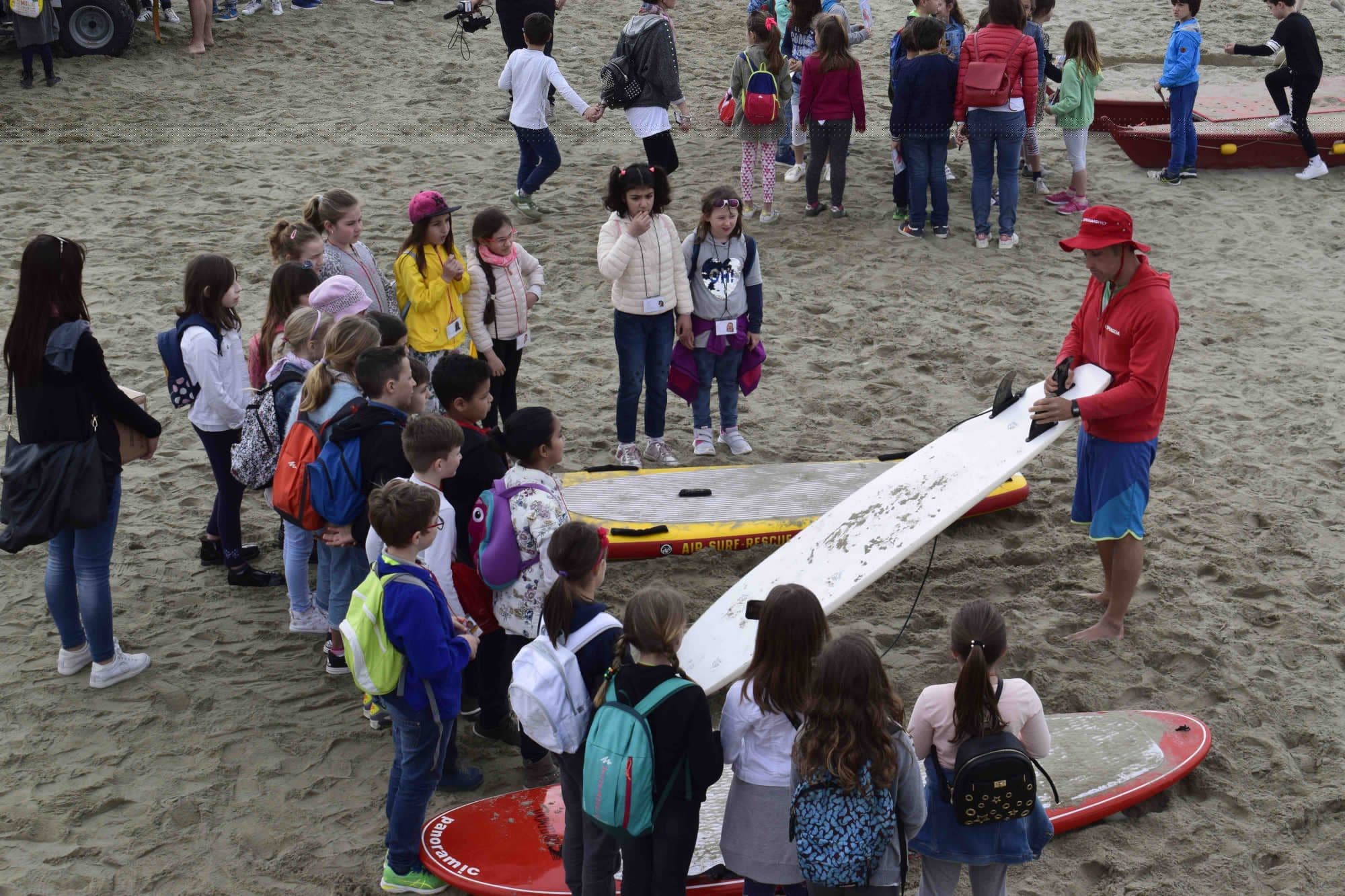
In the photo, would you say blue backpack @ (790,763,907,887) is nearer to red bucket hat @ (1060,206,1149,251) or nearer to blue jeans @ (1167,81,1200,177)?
red bucket hat @ (1060,206,1149,251)

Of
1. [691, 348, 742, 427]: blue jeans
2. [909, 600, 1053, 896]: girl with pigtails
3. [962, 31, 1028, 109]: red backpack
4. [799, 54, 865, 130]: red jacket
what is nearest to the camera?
[909, 600, 1053, 896]: girl with pigtails

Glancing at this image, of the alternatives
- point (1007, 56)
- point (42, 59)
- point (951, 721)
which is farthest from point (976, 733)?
point (42, 59)

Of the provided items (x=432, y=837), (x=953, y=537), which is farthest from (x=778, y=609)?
(x=953, y=537)

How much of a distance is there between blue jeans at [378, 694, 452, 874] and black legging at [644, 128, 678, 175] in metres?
6.56

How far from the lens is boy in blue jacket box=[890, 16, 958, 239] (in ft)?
29.7

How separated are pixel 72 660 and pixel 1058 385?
13.6ft

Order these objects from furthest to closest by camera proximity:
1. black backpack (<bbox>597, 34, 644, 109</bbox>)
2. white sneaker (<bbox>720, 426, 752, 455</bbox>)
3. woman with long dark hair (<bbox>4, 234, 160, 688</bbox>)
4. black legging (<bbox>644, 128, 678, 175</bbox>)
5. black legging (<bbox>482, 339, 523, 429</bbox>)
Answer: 1. black legging (<bbox>644, 128, 678, 175</bbox>)
2. black backpack (<bbox>597, 34, 644, 109</bbox>)
3. white sneaker (<bbox>720, 426, 752, 455</bbox>)
4. black legging (<bbox>482, 339, 523, 429</bbox>)
5. woman with long dark hair (<bbox>4, 234, 160, 688</bbox>)

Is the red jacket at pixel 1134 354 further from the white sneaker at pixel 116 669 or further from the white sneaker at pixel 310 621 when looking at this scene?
the white sneaker at pixel 116 669

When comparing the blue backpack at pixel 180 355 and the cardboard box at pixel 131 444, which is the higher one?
the blue backpack at pixel 180 355

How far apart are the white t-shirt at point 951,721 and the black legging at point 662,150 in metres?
6.91

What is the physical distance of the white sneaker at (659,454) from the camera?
6652 millimetres

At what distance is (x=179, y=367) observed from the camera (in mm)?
5109

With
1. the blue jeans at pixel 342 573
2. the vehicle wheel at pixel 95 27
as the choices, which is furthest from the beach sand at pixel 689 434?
the blue jeans at pixel 342 573

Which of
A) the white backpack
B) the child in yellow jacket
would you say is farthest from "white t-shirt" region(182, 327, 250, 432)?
the white backpack
